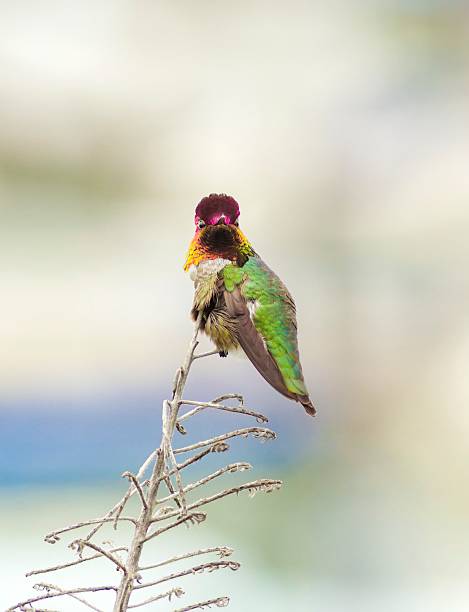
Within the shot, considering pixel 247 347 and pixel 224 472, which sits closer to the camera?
pixel 224 472

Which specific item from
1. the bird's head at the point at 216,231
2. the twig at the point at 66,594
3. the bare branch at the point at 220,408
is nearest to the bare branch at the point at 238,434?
the bare branch at the point at 220,408

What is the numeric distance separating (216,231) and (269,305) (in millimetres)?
123

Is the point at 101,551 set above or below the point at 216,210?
below

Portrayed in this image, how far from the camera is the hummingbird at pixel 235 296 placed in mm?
852

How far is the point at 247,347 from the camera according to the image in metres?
0.86

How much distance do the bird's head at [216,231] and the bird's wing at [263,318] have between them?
0.09 feet

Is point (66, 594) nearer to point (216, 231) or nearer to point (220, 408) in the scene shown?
point (220, 408)

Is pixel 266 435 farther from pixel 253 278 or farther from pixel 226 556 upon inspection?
pixel 253 278

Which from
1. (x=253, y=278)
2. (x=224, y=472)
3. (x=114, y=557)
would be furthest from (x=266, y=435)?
(x=253, y=278)

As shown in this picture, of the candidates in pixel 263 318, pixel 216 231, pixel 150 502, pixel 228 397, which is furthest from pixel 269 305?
pixel 150 502

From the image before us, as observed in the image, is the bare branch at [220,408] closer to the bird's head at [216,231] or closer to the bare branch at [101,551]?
the bare branch at [101,551]

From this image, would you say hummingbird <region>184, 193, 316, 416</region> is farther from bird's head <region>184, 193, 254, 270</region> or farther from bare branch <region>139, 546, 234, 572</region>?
bare branch <region>139, 546, 234, 572</region>

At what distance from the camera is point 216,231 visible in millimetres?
890

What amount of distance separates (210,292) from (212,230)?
0.09 m
